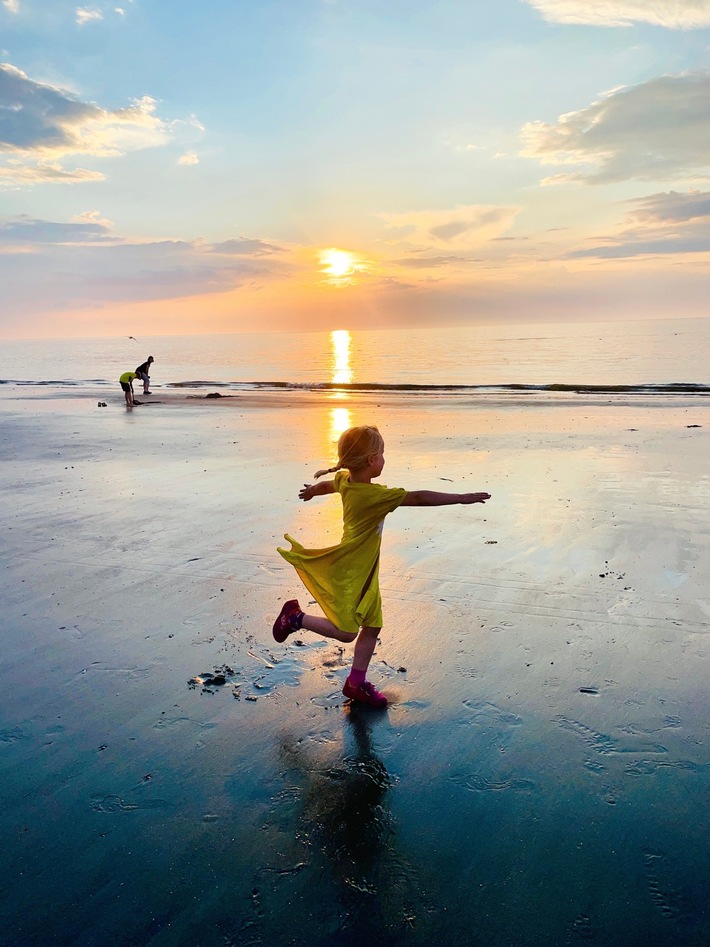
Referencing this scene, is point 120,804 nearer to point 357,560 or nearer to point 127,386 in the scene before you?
point 357,560

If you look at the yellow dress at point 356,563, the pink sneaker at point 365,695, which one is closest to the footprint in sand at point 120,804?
the pink sneaker at point 365,695

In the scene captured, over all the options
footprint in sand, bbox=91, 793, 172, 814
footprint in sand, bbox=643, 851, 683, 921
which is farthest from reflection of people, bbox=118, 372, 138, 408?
footprint in sand, bbox=643, 851, 683, 921

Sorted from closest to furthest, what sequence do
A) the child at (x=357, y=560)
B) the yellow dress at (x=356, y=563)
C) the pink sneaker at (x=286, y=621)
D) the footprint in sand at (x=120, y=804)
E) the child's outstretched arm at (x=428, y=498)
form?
the footprint in sand at (x=120, y=804)
the child's outstretched arm at (x=428, y=498)
the child at (x=357, y=560)
the yellow dress at (x=356, y=563)
the pink sneaker at (x=286, y=621)

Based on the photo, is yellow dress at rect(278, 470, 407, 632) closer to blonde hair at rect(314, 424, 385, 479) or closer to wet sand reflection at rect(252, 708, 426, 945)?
blonde hair at rect(314, 424, 385, 479)

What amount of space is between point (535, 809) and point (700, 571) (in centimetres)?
379

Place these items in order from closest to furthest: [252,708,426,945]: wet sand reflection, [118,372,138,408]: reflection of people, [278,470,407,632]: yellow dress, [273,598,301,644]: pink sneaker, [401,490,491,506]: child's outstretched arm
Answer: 1. [252,708,426,945]: wet sand reflection
2. [401,490,491,506]: child's outstretched arm
3. [278,470,407,632]: yellow dress
4. [273,598,301,644]: pink sneaker
5. [118,372,138,408]: reflection of people

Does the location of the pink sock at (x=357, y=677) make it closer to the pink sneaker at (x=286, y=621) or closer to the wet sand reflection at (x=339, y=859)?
the wet sand reflection at (x=339, y=859)

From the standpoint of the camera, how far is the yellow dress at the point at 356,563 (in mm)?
4273

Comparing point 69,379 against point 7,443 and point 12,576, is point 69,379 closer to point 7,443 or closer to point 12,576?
point 7,443

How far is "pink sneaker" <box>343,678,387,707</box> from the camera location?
407 centimetres

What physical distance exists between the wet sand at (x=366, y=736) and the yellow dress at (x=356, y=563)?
46 centimetres

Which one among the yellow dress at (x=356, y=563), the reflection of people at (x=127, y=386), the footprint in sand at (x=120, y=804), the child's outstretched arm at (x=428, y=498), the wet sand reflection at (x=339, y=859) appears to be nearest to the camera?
the wet sand reflection at (x=339, y=859)

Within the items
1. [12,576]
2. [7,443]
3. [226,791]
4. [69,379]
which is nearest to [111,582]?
[12,576]

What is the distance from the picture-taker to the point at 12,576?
6359 mm
